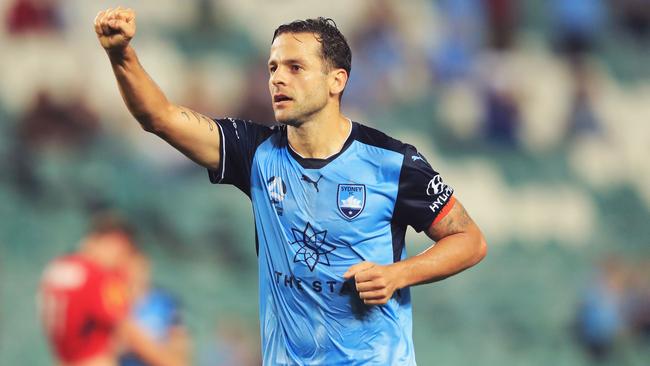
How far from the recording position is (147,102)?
12.8 ft

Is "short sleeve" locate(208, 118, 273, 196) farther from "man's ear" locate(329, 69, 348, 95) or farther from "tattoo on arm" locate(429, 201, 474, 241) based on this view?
"tattoo on arm" locate(429, 201, 474, 241)

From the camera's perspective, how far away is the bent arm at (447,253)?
13.2 feet

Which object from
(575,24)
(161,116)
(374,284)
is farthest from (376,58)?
(374,284)

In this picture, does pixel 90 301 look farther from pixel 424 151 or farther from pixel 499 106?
pixel 499 106

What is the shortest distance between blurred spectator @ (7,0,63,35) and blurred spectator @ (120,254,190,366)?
3834mm

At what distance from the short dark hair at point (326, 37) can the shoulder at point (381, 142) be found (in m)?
0.30

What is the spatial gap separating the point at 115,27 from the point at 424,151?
27.0 ft

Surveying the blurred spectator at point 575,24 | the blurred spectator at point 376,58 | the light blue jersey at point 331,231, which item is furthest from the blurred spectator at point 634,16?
the light blue jersey at point 331,231

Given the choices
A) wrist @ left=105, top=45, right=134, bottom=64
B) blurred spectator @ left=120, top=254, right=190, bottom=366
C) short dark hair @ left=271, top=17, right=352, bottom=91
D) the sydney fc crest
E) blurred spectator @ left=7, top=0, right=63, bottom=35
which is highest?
blurred spectator @ left=7, top=0, right=63, bottom=35

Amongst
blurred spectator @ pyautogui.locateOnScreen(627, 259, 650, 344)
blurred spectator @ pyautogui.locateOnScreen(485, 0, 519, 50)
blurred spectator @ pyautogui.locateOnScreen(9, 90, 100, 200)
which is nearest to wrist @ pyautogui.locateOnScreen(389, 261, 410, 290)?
blurred spectator @ pyautogui.locateOnScreen(9, 90, 100, 200)

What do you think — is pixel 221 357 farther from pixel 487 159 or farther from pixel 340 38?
pixel 340 38

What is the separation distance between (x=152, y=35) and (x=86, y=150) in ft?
5.10

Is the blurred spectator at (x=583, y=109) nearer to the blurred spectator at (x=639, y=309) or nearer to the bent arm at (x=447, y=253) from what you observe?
the blurred spectator at (x=639, y=309)

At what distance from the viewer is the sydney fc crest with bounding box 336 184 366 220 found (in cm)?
414
